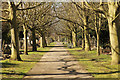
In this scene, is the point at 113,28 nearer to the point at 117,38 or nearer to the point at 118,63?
the point at 117,38

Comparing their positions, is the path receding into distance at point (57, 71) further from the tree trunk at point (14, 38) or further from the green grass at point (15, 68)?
the tree trunk at point (14, 38)

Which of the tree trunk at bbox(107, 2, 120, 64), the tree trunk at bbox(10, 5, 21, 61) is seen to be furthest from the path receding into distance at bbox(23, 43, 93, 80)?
the tree trunk at bbox(10, 5, 21, 61)

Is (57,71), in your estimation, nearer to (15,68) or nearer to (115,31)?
(15,68)

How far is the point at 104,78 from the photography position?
8.41m

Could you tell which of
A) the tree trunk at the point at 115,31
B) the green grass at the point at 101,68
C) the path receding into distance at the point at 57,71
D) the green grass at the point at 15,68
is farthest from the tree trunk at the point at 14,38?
the tree trunk at the point at 115,31

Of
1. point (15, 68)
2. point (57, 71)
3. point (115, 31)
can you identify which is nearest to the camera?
point (57, 71)

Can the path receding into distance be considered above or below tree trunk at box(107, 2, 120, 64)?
below

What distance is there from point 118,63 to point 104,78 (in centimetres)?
416

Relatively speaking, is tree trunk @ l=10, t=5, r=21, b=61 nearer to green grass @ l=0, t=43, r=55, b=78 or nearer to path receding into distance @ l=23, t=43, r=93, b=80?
green grass @ l=0, t=43, r=55, b=78

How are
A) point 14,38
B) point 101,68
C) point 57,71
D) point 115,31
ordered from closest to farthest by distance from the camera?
point 57,71 < point 101,68 < point 115,31 < point 14,38

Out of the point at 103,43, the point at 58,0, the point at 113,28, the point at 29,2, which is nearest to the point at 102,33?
the point at 103,43

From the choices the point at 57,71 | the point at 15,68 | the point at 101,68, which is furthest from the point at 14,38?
the point at 101,68

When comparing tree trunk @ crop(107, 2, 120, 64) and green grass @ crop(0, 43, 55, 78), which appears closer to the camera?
green grass @ crop(0, 43, 55, 78)

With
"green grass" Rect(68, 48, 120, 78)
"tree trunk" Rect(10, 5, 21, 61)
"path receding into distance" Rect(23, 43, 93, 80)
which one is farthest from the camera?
"tree trunk" Rect(10, 5, 21, 61)
